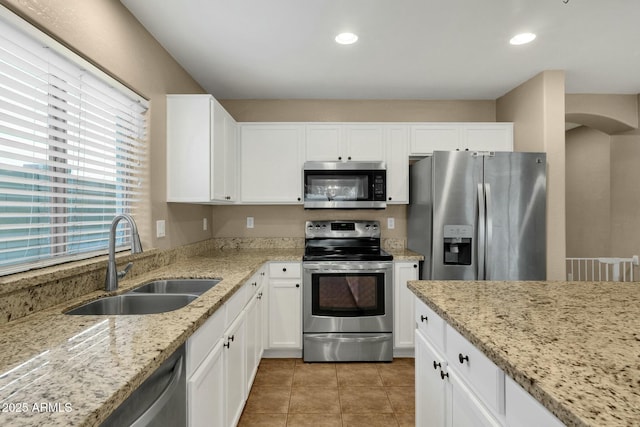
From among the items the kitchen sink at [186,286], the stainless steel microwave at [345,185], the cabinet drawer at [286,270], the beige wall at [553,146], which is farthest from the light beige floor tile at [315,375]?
the beige wall at [553,146]

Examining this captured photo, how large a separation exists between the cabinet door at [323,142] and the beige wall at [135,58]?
3.80ft

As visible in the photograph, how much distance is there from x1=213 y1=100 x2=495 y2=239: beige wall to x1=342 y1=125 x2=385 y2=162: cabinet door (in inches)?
13.0

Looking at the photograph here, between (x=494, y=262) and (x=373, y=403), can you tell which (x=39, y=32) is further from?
(x=494, y=262)

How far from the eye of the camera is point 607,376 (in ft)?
2.40

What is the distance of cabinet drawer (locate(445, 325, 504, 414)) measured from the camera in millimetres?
910

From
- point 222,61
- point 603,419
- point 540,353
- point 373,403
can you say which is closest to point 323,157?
point 222,61

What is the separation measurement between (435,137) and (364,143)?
71 cm

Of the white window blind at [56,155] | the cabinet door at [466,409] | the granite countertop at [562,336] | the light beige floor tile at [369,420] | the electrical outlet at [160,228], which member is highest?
the white window blind at [56,155]

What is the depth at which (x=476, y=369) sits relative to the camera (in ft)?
3.42

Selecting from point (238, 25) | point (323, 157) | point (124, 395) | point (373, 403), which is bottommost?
point (373, 403)

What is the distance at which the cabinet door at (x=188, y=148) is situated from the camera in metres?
2.52

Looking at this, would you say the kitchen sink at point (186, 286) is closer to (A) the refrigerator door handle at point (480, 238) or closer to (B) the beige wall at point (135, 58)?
(B) the beige wall at point (135, 58)

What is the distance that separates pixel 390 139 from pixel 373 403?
229cm

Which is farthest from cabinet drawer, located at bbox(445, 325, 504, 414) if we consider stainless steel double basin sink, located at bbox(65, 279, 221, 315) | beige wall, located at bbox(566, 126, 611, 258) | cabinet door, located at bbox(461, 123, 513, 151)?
beige wall, located at bbox(566, 126, 611, 258)
